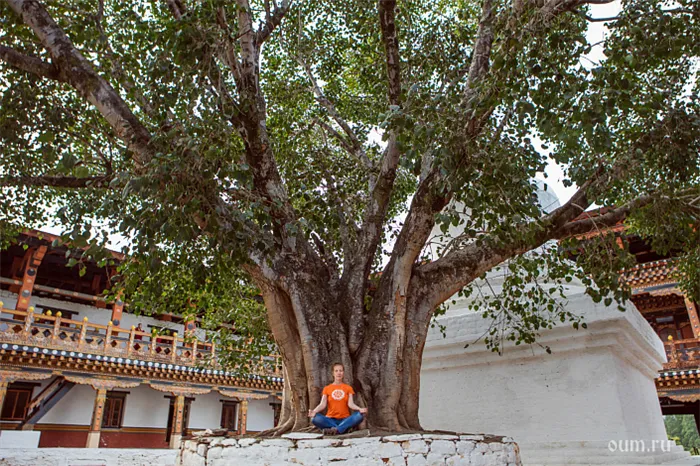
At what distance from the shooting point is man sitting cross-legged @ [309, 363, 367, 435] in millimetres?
3785

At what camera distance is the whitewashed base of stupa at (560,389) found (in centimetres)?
454

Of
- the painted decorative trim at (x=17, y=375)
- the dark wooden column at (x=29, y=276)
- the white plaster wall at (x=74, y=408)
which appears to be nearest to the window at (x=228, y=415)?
the white plaster wall at (x=74, y=408)

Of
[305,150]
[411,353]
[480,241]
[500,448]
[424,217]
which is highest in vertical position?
[305,150]

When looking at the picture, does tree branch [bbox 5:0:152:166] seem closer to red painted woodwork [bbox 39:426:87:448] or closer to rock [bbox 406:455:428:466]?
rock [bbox 406:455:428:466]

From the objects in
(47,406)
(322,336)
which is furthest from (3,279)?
(322,336)

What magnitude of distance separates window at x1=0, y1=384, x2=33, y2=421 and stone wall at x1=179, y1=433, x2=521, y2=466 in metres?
15.5

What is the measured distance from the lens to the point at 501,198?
383 cm

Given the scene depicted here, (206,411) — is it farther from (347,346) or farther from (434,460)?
(434,460)

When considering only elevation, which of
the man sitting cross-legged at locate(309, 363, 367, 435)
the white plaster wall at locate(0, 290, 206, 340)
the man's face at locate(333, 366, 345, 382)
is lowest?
the man sitting cross-legged at locate(309, 363, 367, 435)

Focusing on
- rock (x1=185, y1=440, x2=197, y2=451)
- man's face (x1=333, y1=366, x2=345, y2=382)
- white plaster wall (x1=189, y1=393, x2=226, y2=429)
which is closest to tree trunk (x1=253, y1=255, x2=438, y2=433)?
man's face (x1=333, y1=366, x2=345, y2=382)

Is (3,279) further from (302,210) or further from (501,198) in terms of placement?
(501,198)

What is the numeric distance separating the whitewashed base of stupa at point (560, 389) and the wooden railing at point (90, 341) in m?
8.05

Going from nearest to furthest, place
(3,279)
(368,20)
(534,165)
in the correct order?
(534,165) → (368,20) → (3,279)

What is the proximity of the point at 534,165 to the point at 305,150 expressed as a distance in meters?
3.76
